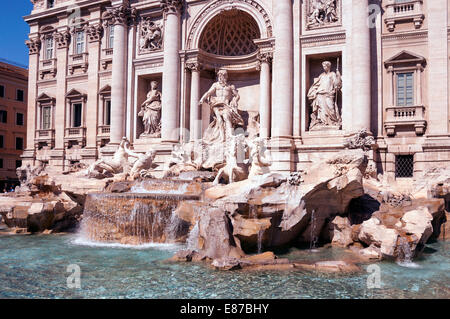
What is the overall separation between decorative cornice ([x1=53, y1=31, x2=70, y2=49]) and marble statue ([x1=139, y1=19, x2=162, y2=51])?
6.82m

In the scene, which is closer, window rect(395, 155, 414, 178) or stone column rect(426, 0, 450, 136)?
stone column rect(426, 0, 450, 136)

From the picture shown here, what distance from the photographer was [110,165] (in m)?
19.4

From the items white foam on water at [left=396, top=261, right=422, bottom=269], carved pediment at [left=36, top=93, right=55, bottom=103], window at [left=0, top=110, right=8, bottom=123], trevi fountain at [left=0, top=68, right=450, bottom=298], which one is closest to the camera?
trevi fountain at [left=0, top=68, right=450, bottom=298]

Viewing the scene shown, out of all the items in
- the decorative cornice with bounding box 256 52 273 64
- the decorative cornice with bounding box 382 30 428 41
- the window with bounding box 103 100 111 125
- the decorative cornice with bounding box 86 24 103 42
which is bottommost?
the window with bounding box 103 100 111 125

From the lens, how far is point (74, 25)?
2670 centimetres

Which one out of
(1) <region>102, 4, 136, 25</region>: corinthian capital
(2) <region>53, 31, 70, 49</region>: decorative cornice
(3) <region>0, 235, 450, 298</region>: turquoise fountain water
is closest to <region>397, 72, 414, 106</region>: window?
(3) <region>0, 235, 450, 298</region>: turquoise fountain water

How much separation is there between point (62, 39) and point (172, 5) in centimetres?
976

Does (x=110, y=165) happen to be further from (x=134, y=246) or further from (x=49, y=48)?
(x=49, y=48)

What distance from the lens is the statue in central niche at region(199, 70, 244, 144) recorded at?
20000mm

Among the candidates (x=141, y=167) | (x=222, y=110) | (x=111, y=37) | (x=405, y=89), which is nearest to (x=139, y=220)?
(x=141, y=167)

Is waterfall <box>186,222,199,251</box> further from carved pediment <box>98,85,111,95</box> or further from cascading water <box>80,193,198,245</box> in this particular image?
carved pediment <box>98,85,111,95</box>

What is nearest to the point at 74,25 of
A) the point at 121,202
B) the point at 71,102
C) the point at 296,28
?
the point at 71,102

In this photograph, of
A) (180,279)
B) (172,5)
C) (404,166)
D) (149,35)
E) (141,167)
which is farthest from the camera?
(149,35)
